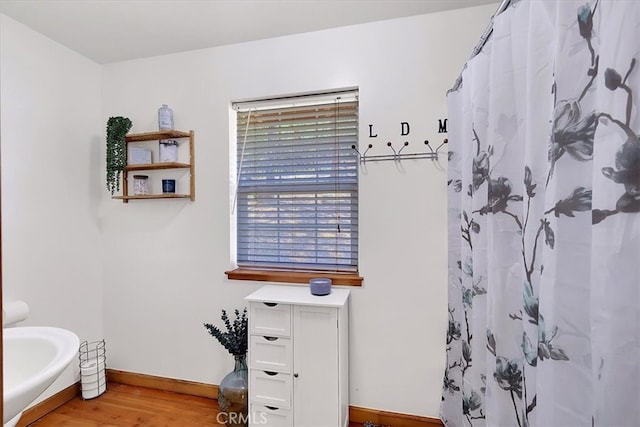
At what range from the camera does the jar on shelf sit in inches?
85.4

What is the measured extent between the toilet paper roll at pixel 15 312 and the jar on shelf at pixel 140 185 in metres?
0.90

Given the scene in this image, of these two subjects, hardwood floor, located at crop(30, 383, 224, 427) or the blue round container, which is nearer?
the blue round container

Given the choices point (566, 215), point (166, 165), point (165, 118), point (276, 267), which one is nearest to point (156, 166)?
point (166, 165)

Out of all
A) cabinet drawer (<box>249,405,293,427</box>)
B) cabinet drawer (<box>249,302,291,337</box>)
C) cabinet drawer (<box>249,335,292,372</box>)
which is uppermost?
cabinet drawer (<box>249,302,291,337</box>)

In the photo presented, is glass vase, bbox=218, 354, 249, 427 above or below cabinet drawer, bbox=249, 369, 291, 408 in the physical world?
below

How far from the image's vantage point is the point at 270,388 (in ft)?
5.59

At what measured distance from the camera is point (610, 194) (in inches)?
20.0

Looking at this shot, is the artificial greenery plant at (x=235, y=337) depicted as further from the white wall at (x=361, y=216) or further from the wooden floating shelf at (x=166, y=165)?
the wooden floating shelf at (x=166, y=165)

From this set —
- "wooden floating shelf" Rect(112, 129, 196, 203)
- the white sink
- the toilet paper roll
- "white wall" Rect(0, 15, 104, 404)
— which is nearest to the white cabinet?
the white sink

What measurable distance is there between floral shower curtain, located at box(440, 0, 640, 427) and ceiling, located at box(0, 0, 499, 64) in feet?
3.68

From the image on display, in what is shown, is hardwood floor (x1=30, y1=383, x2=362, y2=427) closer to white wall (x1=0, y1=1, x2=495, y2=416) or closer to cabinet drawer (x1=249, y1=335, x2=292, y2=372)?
white wall (x1=0, y1=1, x2=495, y2=416)

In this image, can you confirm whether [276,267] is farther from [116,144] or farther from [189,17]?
[189,17]

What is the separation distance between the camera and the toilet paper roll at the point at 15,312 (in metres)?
1.67

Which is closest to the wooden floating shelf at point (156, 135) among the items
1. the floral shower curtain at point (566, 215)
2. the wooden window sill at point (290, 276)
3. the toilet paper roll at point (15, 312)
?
the wooden window sill at point (290, 276)
